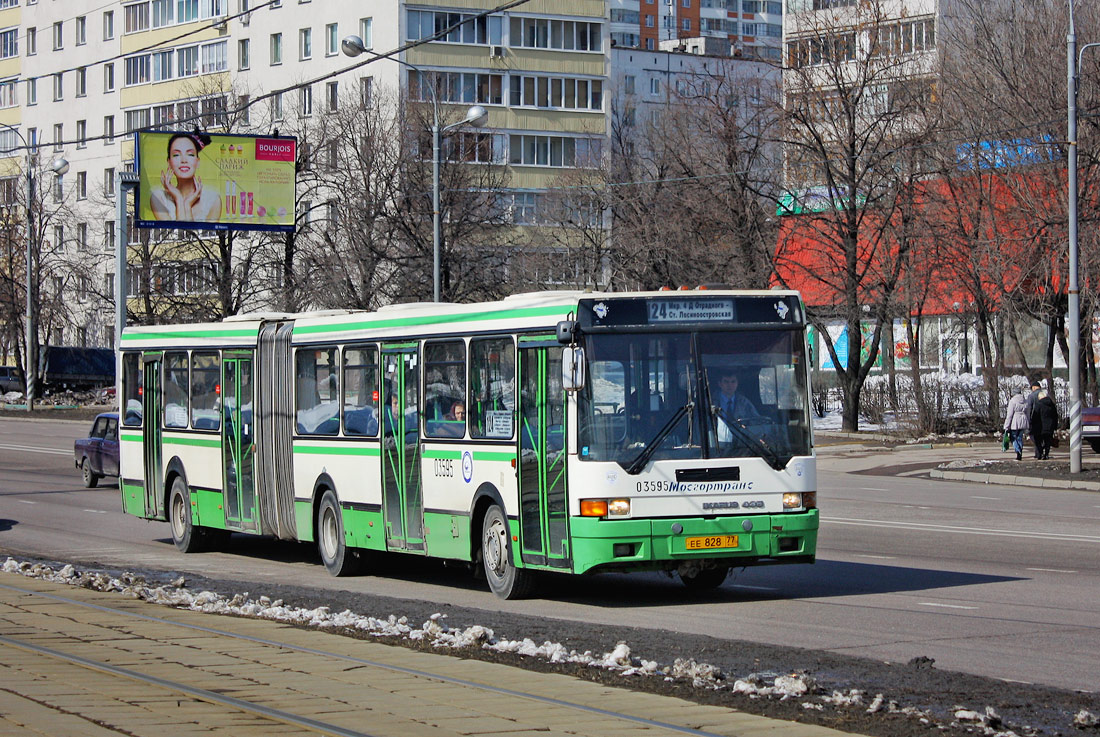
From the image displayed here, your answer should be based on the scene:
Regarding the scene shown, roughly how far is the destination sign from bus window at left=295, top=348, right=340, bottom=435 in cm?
472

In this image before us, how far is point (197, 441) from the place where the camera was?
19.2 meters

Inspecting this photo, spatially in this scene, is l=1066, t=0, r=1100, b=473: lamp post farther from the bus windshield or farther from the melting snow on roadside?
the melting snow on roadside

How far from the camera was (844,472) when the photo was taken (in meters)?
32.9

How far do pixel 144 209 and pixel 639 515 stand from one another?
23.7 m

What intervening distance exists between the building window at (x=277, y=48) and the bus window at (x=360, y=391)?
247 feet

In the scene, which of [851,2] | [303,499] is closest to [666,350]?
[303,499]

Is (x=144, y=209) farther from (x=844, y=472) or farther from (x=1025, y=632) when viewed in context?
(x=1025, y=632)

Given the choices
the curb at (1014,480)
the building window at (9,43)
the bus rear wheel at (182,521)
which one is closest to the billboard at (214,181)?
the bus rear wheel at (182,521)

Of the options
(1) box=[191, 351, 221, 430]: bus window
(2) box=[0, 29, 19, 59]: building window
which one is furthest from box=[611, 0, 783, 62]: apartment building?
(1) box=[191, 351, 221, 430]: bus window

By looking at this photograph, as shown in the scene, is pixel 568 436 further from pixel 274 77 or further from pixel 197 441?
pixel 274 77

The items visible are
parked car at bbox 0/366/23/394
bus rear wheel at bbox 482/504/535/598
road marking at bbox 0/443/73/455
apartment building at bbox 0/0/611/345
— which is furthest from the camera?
parked car at bbox 0/366/23/394

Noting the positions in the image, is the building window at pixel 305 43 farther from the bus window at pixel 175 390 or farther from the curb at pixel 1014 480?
the bus window at pixel 175 390

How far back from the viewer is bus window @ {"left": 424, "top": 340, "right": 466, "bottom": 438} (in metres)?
14.4

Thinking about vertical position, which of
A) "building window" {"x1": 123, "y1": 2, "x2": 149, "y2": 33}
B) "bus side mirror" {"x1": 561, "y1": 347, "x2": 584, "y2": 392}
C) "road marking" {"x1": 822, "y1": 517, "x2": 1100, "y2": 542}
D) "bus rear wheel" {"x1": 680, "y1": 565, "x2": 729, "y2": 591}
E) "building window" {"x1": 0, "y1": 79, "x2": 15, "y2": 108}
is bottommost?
"road marking" {"x1": 822, "y1": 517, "x2": 1100, "y2": 542}
